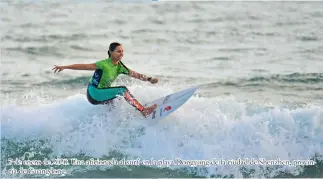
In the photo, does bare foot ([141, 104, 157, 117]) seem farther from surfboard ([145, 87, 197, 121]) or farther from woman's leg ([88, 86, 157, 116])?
woman's leg ([88, 86, 157, 116])

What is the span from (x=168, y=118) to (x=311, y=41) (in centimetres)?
932

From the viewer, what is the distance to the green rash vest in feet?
31.2

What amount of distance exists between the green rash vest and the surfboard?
982 mm

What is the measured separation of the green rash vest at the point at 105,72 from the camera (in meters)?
9.50

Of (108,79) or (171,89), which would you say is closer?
(108,79)

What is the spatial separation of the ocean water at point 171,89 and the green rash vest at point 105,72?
31.9 inches

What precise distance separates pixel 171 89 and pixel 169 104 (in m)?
3.49

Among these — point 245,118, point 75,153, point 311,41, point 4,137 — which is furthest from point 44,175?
point 311,41

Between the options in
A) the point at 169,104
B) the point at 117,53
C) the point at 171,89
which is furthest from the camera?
the point at 171,89

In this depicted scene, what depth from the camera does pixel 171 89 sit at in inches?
537

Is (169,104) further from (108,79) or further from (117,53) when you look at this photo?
(117,53)

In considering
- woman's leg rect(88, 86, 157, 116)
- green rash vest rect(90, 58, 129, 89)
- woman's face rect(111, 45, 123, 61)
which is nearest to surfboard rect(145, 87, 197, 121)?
woman's leg rect(88, 86, 157, 116)

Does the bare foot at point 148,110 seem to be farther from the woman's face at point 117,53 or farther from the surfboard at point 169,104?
the woman's face at point 117,53

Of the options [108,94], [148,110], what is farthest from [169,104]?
[108,94]
